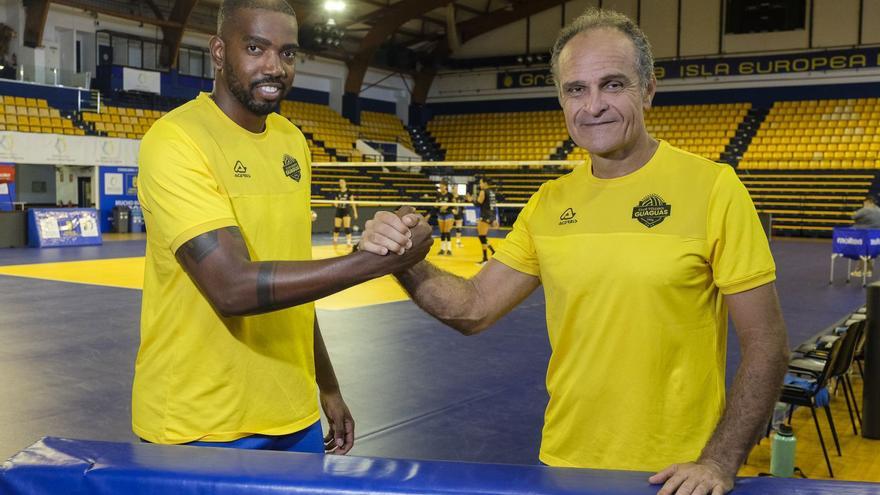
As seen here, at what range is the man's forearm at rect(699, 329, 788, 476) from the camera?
5.79 ft

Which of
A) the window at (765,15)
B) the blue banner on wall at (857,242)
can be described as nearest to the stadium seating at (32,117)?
the blue banner on wall at (857,242)

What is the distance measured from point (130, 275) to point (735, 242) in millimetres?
12545

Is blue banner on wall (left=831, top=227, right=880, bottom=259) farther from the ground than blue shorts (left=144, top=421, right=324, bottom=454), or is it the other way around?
blue banner on wall (left=831, top=227, right=880, bottom=259)

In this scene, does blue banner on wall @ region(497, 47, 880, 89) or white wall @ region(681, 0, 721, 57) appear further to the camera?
white wall @ region(681, 0, 721, 57)

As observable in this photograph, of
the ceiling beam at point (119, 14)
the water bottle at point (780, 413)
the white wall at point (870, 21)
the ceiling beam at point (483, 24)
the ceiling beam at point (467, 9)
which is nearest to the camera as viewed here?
the water bottle at point (780, 413)

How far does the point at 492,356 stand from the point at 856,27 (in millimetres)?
26338

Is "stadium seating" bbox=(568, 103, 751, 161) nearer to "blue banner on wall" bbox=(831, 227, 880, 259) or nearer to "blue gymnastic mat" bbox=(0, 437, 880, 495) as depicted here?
"blue banner on wall" bbox=(831, 227, 880, 259)

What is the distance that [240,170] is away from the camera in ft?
7.42

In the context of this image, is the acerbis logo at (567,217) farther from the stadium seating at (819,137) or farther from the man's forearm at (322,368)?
the stadium seating at (819,137)

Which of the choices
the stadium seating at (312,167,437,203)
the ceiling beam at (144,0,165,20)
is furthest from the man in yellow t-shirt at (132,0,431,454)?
the ceiling beam at (144,0,165,20)

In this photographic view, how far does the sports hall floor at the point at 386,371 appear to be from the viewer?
493 centimetres

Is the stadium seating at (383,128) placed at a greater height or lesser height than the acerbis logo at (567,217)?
greater

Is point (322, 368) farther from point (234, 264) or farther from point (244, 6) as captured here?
point (244, 6)

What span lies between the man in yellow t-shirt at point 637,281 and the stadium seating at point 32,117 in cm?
2136
